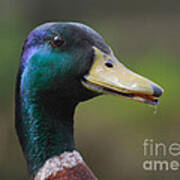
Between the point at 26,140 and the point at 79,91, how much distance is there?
0.18 metres

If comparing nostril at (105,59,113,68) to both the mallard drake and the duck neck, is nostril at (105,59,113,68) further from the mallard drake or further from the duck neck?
the duck neck

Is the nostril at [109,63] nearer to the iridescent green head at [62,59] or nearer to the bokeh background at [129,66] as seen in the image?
the iridescent green head at [62,59]

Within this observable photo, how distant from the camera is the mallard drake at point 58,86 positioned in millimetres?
1188

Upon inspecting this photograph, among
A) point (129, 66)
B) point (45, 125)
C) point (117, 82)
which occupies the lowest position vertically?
point (129, 66)

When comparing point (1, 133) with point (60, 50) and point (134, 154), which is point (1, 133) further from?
point (60, 50)

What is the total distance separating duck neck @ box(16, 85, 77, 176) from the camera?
1232 millimetres

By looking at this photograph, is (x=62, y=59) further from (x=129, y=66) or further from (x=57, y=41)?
(x=129, y=66)

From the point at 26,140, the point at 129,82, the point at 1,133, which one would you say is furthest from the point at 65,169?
the point at 1,133

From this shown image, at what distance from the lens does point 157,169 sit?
347 cm

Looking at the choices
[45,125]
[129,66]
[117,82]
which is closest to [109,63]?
[117,82]

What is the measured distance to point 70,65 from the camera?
120cm

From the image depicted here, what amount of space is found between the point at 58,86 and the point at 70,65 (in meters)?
0.06

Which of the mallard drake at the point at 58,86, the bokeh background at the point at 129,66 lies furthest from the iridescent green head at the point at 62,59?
the bokeh background at the point at 129,66

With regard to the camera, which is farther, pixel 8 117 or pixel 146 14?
pixel 146 14
